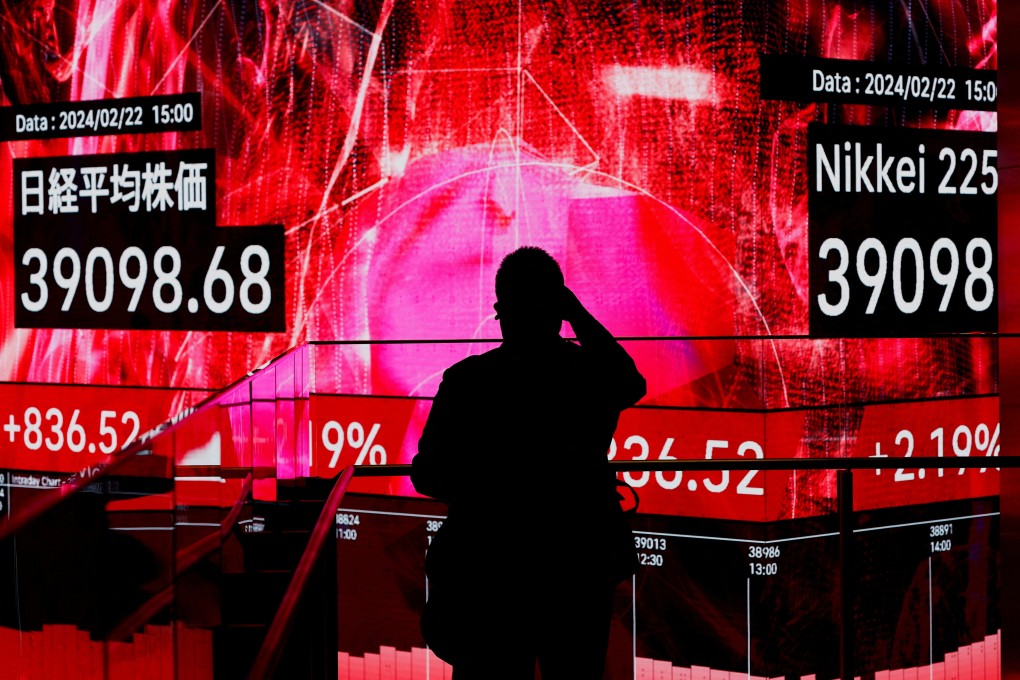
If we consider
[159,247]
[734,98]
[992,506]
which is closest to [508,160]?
[734,98]

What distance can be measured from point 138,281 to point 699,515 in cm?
379

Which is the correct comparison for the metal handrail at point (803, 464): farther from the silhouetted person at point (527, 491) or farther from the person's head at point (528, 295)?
the person's head at point (528, 295)

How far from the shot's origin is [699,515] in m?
6.38

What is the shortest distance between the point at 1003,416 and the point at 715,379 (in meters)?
1.89

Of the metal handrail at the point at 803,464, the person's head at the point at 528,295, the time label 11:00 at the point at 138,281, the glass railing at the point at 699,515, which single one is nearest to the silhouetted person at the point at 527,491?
the person's head at the point at 528,295

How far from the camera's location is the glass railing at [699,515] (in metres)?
3.91

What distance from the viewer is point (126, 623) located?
2.13 metres

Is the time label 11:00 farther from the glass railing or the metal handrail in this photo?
the metal handrail

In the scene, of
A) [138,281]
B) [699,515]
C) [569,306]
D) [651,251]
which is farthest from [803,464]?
[138,281]

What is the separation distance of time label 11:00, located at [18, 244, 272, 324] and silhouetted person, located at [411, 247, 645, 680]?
512 centimetres

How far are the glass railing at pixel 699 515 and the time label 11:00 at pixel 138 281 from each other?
68 centimetres

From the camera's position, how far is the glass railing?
3.91 m

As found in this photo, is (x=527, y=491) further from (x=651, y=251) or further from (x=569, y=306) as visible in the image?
(x=651, y=251)

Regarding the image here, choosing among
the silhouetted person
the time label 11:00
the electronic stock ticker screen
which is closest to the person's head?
the silhouetted person
